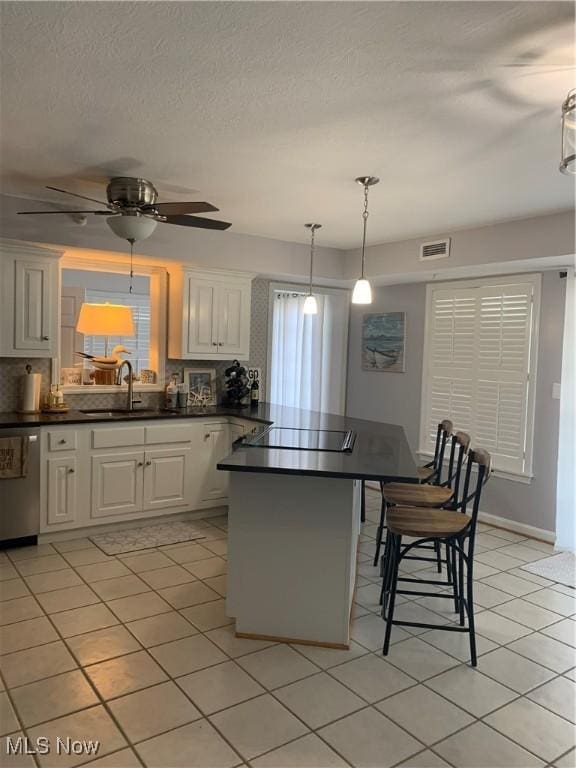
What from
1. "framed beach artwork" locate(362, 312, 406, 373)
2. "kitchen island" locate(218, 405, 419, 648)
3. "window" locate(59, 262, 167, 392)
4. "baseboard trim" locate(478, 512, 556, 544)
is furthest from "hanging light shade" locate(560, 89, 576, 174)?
"framed beach artwork" locate(362, 312, 406, 373)

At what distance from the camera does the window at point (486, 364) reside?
15.3 ft

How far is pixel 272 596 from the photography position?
9.44 ft

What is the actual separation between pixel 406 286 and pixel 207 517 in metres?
2.98

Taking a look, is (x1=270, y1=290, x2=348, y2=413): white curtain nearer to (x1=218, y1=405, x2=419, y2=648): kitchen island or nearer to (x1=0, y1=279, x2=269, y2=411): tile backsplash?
(x1=0, y1=279, x2=269, y2=411): tile backsplash

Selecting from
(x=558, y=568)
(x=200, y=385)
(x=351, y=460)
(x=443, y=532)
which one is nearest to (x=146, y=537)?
(x=200, y=385)

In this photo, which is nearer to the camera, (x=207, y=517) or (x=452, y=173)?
(x=452, y=173)

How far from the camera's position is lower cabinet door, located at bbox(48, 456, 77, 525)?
4.09 m

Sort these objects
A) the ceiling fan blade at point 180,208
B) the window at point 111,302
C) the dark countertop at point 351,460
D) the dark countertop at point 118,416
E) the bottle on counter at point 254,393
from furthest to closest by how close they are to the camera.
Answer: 1. the bottle on counter at point 254,393
2. the window at point 111,302
3. the dark countertop at point 118,416
4. the ceiling fan blade at point 180,208
5. the dark countertop at point 351,460

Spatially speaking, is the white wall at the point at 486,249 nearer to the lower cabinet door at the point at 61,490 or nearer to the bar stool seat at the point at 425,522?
the bar stool seat at the point at 425,522

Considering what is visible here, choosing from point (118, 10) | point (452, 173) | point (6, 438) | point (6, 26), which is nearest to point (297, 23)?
point (118, 10)

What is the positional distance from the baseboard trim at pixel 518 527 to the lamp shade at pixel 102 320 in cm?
240

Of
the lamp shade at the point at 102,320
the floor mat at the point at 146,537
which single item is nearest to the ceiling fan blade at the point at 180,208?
the lamp shade at the point at 102,320

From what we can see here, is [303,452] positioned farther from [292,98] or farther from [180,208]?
[292,98]

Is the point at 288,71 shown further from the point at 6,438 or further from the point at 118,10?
the point at 6,438
